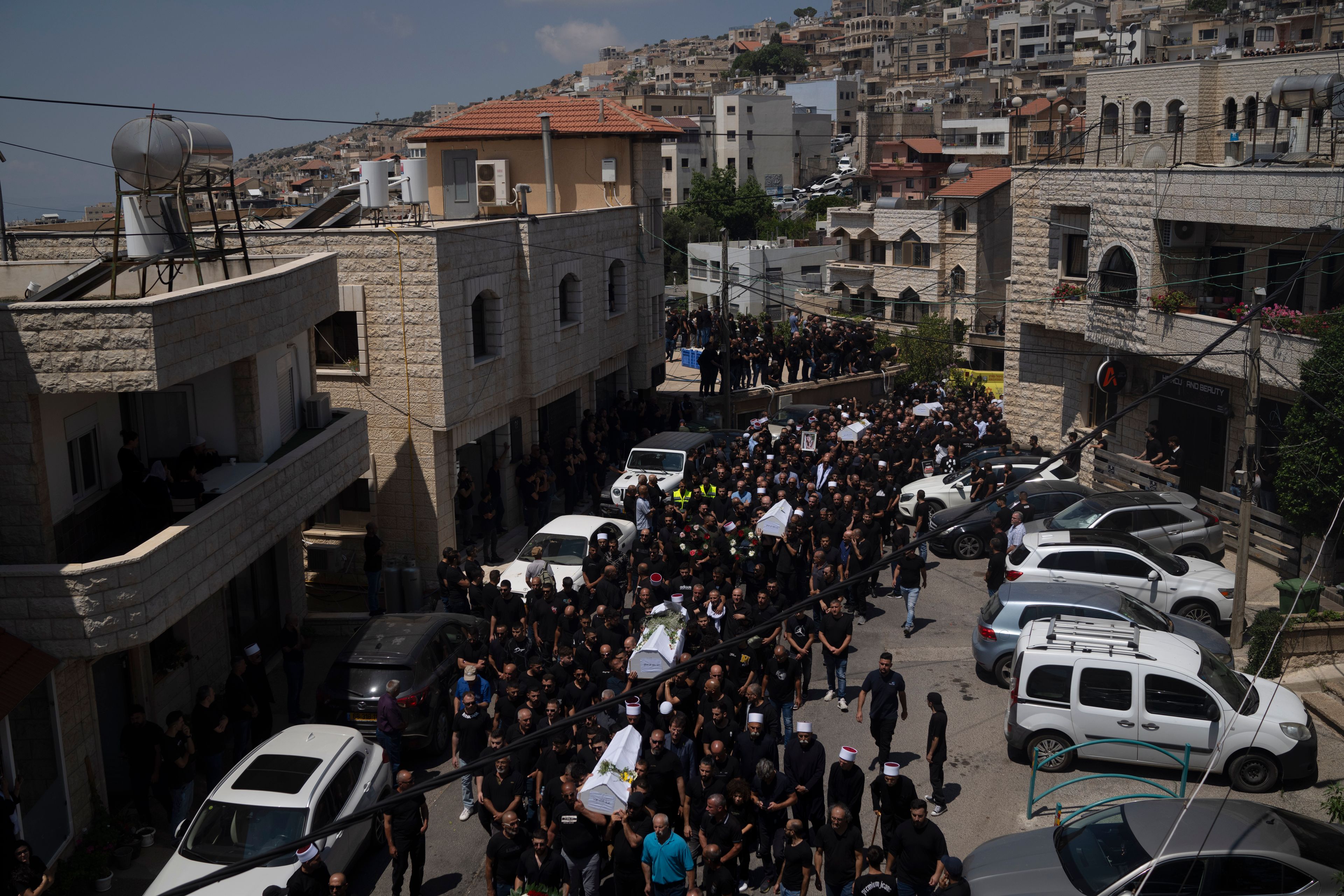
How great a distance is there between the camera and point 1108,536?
17156mm

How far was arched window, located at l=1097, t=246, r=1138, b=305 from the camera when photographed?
25.1 metres

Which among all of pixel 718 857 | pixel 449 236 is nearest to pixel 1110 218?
pixel 449 236

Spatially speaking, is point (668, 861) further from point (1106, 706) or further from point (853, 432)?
point (853, 432)

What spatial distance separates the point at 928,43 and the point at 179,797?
16614 centimetres

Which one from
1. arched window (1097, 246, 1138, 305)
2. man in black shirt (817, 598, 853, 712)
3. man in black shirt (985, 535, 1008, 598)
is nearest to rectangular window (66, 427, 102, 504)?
man in black shirt (817, 598, 853, 712)

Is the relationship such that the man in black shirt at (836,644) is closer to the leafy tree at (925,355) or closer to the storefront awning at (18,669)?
the storefront awning at (18,669)

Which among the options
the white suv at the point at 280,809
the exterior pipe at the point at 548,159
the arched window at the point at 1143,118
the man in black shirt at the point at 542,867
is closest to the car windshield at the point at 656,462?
the exterior pipe at the point at 548,159

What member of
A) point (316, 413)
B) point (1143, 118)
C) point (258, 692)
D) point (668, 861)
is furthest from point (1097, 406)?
point (668, 861)

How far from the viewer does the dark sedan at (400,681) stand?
13.4 meters

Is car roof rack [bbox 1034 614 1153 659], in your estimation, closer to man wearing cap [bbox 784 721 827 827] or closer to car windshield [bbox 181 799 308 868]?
man wearing cap [bbox 784 721 827 827]

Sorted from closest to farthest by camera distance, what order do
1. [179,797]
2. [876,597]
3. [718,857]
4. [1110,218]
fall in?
[718,857]
[179,797]
[876,597]
[1110,218]

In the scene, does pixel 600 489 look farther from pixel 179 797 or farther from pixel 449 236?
pixel 179 797

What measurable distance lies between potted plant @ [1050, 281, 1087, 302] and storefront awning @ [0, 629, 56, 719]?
2287 centimetres

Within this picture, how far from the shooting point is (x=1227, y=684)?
1247cm
